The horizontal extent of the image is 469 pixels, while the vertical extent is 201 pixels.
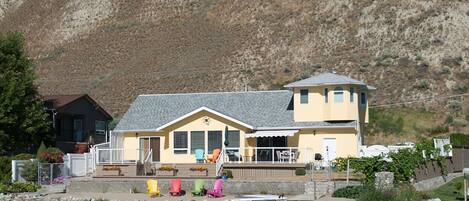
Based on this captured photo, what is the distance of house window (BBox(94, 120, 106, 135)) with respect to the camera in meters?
58.8

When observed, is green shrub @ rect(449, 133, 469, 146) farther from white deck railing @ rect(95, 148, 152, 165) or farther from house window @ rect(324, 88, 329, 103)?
white deck railing @ rect(95, 148, 152, 165)

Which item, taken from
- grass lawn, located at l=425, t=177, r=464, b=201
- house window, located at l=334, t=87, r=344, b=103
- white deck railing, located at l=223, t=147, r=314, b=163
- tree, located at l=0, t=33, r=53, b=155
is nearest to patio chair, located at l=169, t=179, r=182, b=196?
white deck railing, located at l=223, t=147, r=314, b=163

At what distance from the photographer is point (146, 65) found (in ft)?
283

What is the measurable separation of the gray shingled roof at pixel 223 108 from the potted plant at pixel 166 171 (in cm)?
544

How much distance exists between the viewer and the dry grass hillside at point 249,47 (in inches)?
2776

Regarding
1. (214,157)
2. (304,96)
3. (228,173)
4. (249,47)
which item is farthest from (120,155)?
(249,47)

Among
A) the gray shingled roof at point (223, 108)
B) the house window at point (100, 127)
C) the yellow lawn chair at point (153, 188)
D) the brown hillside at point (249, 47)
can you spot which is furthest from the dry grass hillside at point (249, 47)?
the yellow lawn chair at point (153, 188)

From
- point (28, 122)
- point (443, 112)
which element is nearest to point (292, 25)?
point (443, 112)

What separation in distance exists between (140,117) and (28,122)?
21.3ft

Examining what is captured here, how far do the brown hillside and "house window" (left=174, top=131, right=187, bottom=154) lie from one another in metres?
24.2

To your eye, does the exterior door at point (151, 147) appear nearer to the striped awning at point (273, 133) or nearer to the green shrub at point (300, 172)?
the striped awning at point (273, 133)

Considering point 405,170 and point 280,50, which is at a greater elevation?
point 280,50

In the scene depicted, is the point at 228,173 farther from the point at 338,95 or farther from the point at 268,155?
the point at 338,95

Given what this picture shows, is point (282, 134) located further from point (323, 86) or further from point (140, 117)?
point (140, 117)
